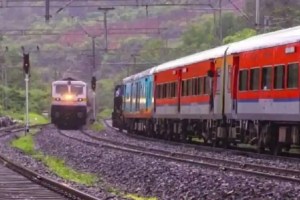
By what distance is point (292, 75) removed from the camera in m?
21.5

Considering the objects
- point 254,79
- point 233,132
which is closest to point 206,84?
point 233,132

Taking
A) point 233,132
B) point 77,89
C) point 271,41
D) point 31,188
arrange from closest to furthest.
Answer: point 31,188
point 271,41
point 233,132
point 77,89

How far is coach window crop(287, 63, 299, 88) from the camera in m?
21.2

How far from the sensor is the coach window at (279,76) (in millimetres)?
22141

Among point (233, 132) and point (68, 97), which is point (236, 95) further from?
point (68, 97)

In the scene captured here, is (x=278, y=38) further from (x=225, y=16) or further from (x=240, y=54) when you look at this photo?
(x=225, y=16)

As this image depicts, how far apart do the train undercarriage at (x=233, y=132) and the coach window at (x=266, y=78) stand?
1.02 m

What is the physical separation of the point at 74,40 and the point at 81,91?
90.0m

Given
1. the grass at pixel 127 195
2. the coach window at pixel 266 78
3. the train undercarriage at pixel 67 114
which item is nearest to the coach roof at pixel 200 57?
the coach window at pixel 266 78

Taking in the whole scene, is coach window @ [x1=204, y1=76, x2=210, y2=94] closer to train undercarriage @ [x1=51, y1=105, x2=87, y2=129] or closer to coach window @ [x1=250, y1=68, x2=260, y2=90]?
coach window @ [x1=250, y1=68, x2=260, y2=90]

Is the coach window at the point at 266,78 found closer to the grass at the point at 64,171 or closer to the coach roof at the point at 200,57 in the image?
the coach roof at the point at 200,57

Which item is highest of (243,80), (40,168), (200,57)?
(200,57)

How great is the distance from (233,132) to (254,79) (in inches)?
116

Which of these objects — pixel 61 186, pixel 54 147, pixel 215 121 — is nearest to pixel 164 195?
pixel 61 186
